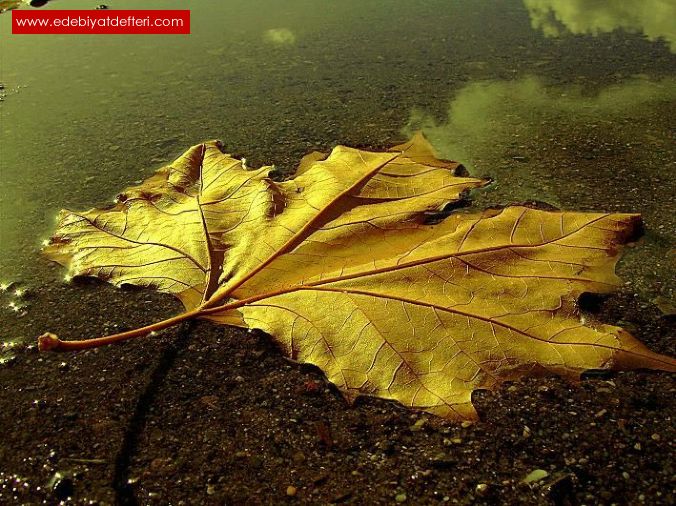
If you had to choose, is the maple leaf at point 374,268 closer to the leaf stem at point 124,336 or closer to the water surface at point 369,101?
the leaf stem at point 124,336

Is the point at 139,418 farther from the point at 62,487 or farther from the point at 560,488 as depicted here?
the point at 560,488

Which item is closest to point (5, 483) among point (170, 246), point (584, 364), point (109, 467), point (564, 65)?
point (109, 467)

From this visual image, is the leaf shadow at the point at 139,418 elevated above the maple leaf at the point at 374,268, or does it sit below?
below

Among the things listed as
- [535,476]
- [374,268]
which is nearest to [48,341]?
[374,268]

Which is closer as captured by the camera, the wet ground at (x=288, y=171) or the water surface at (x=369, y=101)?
the wet ground at (x=288, y=171)

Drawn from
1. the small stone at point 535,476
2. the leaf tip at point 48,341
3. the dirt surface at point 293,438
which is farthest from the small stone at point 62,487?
the small stone at point 535,476

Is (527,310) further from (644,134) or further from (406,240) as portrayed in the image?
(644,134)
